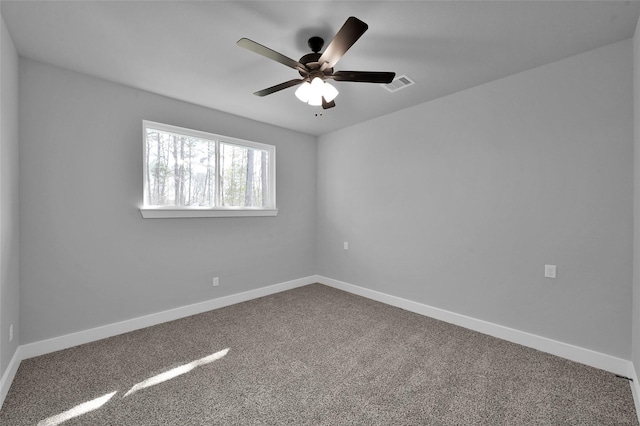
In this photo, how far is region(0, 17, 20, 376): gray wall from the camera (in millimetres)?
1926

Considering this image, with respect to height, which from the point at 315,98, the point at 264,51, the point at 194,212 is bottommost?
the point at 194,212

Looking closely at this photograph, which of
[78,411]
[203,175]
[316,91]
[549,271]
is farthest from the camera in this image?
[203,175]

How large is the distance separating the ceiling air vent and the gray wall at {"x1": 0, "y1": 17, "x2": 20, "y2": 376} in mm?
3020

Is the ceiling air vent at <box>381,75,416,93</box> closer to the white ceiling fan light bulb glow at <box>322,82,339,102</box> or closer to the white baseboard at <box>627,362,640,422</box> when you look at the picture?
the white ceiling fan light bulb glow at <box>322,82,339,102</box>

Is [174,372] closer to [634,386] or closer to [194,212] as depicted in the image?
[194,212]

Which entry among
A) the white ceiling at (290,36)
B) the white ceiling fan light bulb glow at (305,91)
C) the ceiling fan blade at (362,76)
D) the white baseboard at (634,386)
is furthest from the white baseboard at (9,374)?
the white baseboard at (634,386)

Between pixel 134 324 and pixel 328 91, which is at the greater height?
pixel 328 91

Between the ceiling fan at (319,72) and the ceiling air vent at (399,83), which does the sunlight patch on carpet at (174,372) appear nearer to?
the ceiling fan at (319,72)

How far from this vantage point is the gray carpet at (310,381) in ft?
5.65

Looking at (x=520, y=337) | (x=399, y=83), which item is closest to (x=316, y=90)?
(x=399, y=83)

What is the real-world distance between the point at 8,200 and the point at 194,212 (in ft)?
4.99

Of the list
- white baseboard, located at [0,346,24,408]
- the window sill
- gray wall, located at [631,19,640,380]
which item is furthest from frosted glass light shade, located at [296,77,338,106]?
white baseboard, located at [0,346,24,408]

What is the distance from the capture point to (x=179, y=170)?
11.0 ft

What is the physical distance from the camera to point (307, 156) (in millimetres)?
4715
